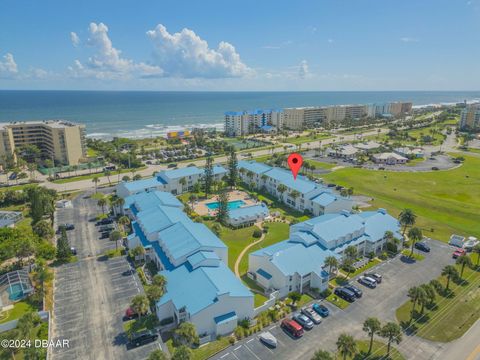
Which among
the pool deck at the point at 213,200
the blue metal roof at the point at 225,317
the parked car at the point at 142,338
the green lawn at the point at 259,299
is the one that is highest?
the blue metal roof at the point at 225,317

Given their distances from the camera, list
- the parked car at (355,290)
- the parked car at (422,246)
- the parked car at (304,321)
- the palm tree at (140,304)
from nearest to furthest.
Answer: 1. the palm tree at (140,304)
2. the parked car at (304,321)
3. the parked car at (355,290)
4. the parked car at (422,246)

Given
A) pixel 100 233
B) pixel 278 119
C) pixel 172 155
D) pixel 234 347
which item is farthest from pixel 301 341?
pixel 278 119

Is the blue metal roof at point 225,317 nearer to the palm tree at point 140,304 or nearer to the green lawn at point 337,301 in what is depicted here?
the palm tree at point 140,304

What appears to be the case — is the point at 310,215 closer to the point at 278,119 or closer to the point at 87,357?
the point at 87,357

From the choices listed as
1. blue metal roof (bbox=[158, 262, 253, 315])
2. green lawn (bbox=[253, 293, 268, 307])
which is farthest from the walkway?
blue metal roof (bbox=[158, 262, 253, 315])

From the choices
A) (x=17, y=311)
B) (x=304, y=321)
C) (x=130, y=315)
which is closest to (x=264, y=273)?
(x=304, y=321)

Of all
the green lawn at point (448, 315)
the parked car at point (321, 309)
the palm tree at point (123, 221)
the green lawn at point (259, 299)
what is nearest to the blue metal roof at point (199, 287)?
the green lawn at point (259, 299)

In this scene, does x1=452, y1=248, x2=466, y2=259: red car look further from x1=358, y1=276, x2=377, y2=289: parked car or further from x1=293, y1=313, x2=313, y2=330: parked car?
x1=293, y1=313, x2=313, y2=330: parked car
